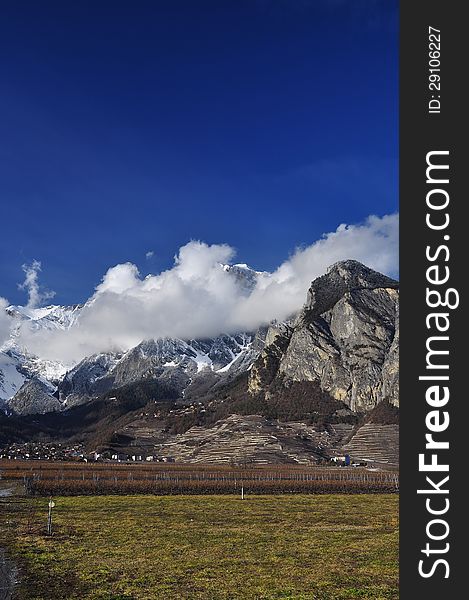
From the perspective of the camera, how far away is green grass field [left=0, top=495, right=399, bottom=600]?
21.9m

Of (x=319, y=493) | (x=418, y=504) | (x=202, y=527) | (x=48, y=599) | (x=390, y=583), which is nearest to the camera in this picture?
(x=418, y=504)

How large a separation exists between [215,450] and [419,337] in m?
199

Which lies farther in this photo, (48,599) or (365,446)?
(365,446)

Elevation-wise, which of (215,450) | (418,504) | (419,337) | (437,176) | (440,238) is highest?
(437,176)

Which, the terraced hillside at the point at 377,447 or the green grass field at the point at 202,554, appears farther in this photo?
the terraced hillside at the point at 377,447

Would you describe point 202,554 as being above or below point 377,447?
above

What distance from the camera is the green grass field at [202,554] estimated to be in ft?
71.8

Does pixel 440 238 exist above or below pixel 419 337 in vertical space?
above

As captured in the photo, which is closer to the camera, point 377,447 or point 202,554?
point 202,554

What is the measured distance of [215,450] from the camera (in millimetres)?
196500

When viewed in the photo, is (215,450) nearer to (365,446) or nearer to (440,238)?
(365,446)

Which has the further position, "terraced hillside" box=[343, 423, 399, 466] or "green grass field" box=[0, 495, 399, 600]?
"terraced hillside" box=[343, 423, 399, 466]

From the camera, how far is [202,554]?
2973 centimetres

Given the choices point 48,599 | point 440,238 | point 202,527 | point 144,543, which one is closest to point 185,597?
point 48,599
